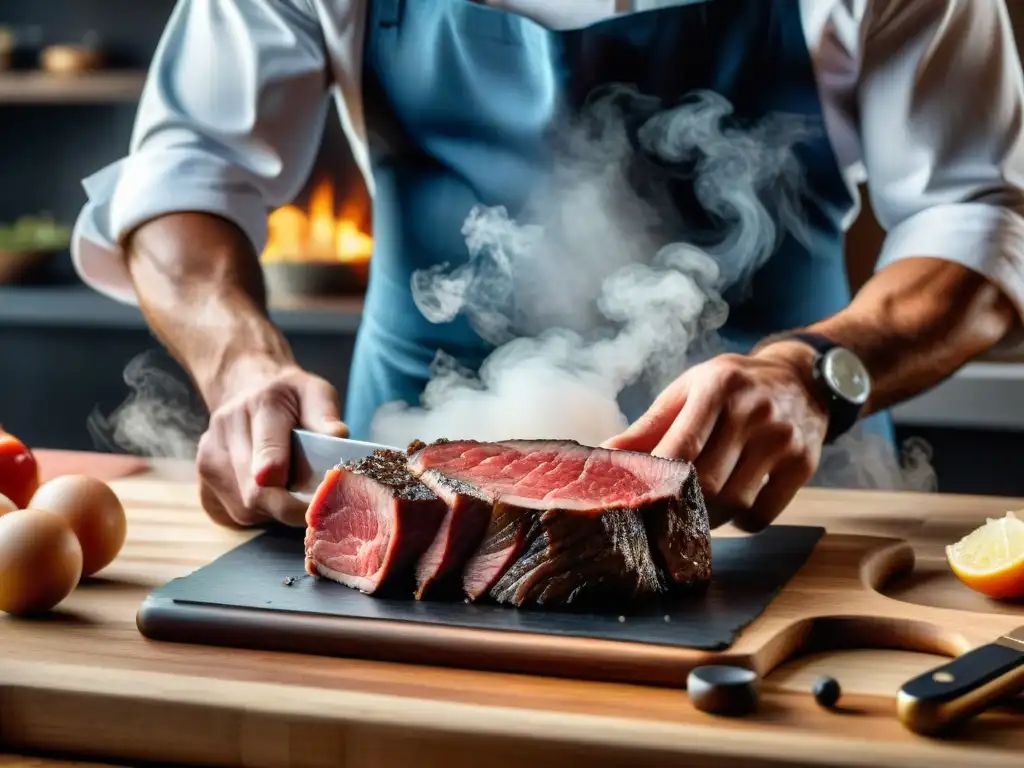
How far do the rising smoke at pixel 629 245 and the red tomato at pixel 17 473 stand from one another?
610mm

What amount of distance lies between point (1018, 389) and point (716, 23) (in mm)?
1301

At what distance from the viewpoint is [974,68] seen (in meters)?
1.95

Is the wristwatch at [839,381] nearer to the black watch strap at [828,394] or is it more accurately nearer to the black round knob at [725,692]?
the black watch strap at [828,394]

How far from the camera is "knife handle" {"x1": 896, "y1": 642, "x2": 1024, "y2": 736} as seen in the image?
0.99m

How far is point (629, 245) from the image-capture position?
2057mm

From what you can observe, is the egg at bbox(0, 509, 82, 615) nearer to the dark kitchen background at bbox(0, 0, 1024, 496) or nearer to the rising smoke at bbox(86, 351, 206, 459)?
the dark kitchen background at bbox(0, 0, 1024, 496)

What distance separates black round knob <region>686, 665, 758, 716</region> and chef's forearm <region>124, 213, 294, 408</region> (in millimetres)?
891

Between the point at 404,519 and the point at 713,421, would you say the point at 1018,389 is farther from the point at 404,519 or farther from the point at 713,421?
the point at 404,519

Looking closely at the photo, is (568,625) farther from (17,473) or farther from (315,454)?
(17,473)

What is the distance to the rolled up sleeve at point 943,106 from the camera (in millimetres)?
1919

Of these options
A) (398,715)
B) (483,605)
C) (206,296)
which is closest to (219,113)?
(206,296)

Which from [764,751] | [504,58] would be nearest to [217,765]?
[764,751]

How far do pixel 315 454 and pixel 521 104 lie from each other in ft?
2.44

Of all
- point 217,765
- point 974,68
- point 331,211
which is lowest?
point 331,211
